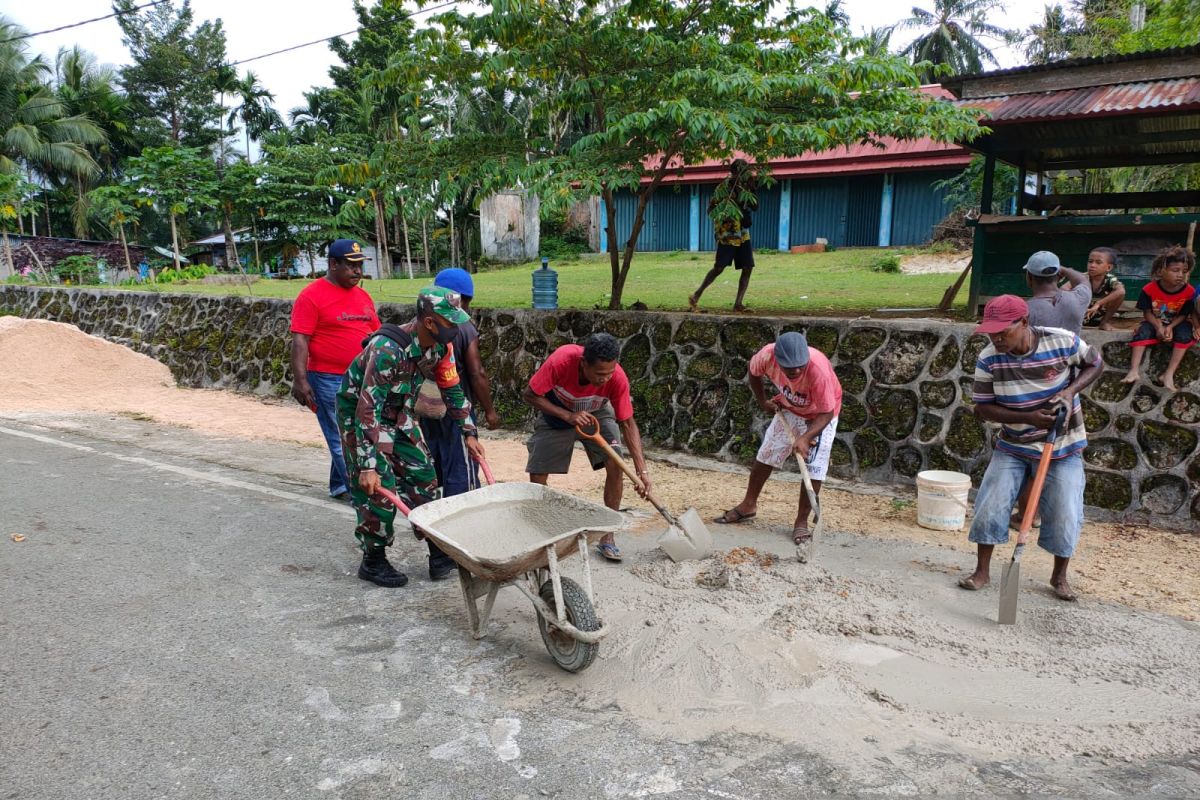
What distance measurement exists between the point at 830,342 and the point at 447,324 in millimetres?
4150

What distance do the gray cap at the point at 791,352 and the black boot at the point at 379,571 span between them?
2.51 m

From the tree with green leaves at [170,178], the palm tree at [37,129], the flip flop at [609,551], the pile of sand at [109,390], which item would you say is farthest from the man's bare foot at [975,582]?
the palm tree at [37,129]

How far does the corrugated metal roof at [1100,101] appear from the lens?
24.9 feet

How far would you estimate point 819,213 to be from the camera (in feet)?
80.8

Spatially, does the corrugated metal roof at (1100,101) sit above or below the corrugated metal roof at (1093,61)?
below

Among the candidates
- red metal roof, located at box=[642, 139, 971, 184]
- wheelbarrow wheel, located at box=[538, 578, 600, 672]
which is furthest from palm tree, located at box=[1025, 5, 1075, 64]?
wheelbarrow wheel, located at box=[538, 578, 600, 672]

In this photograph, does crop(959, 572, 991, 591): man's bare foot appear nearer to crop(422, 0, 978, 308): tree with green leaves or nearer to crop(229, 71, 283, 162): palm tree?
crop(422, 0, 978, 308): tree with green leaves

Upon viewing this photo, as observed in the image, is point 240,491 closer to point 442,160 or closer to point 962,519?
point 442,160

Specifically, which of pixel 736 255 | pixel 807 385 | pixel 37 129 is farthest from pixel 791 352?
pixel 37 129

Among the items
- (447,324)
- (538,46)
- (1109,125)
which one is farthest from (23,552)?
(1109,125)

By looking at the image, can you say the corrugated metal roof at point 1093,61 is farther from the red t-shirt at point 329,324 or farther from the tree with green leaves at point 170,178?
the tree with green leaves at point 170,178

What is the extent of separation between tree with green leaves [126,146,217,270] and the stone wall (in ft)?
63.0

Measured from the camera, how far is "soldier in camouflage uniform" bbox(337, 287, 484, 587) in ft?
13.7

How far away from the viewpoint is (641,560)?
16.5 ft
